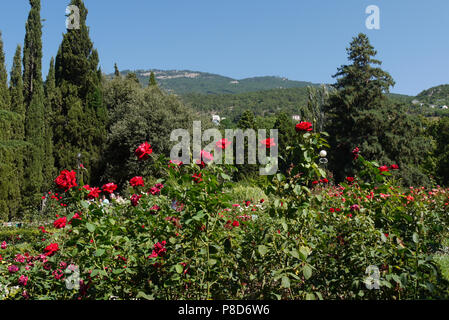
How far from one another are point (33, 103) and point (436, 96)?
65.8m

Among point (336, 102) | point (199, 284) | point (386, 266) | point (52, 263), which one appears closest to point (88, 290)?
point (52, 263)

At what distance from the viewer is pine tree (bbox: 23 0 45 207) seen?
11.2 metres

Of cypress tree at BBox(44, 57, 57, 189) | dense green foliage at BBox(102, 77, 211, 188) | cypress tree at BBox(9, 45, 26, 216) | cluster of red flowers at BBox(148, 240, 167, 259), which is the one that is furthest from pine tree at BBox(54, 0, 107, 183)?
cluster of red flowers at BBox(148, 240, 167, 259)

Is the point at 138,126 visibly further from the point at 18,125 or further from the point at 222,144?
the point at 222,144

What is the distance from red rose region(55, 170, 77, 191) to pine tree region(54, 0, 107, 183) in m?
12.2

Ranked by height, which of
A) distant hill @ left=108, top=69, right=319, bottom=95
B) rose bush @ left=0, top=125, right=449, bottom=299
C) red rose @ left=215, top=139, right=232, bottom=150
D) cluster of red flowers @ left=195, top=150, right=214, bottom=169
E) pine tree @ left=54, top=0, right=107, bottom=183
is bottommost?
→ rose bush @ left=0, top=125, right=449, bottom=299

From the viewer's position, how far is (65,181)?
1831 mm

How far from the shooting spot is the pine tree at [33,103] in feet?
36.9

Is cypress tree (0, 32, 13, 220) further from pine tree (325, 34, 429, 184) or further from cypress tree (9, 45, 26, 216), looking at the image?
pine tree (325, 34, 429, 184)

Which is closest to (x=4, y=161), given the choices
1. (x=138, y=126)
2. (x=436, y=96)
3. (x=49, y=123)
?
(x=49, y=123)

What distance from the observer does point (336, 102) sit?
1836cm

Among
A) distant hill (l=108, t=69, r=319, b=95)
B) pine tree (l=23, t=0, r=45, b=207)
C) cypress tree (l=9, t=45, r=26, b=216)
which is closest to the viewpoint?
cypress tree (l=9, t=45, r=26, b=216)
